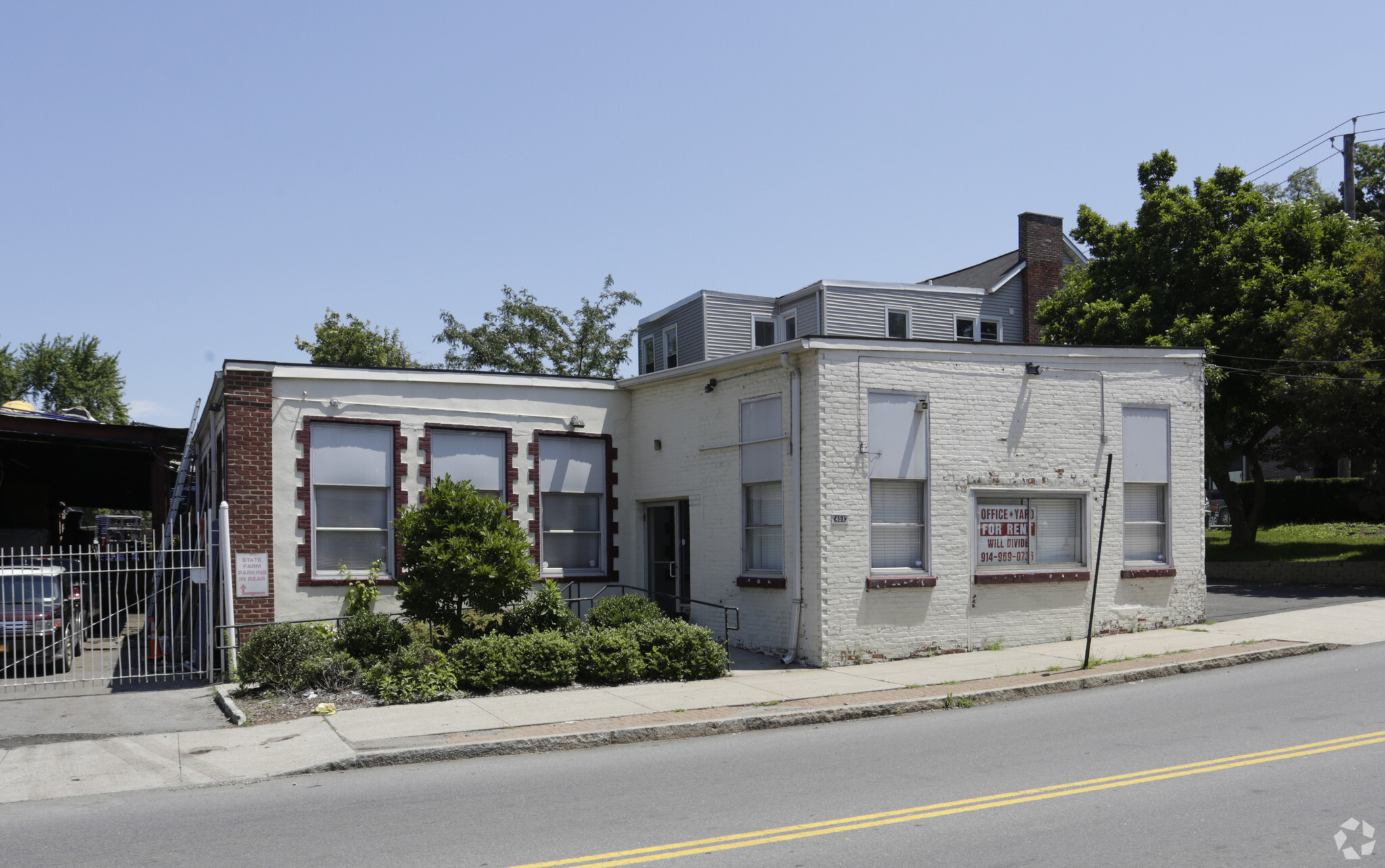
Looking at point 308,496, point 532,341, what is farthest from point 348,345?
point 308,496

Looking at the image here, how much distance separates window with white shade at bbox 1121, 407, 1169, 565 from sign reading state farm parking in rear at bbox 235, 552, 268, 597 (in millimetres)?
13075

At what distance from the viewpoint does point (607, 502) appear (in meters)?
18.5

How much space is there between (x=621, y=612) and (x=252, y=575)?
525cm

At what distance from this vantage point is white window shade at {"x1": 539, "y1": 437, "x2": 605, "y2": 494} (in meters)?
17.9

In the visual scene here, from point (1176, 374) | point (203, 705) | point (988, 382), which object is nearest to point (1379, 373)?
point (1176, 374)

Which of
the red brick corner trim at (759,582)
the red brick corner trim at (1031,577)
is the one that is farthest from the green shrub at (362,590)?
the red brick corner trim at (1031,577)

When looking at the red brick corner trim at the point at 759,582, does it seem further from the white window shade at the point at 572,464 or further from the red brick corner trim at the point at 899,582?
the white window shade at the point at 572,464

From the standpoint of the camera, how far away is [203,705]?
1309 cm

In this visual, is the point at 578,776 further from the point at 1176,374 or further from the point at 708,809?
the point at 1176,374

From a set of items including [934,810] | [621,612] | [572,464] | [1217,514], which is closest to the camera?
[934,810]

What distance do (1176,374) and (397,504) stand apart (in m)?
12.6

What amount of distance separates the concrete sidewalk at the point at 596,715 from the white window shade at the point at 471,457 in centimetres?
516

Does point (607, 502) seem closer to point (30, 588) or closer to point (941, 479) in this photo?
point (941, 479)

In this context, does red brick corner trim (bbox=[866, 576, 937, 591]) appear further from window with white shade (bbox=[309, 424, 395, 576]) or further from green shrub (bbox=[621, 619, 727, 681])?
window with white shade (bbox=[309, 424, 395, 576])
